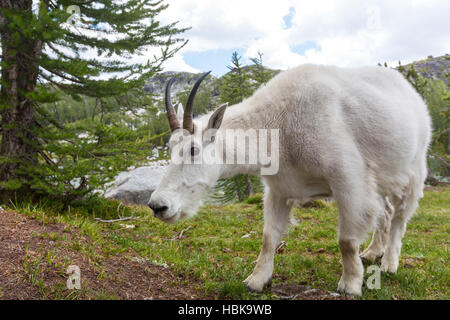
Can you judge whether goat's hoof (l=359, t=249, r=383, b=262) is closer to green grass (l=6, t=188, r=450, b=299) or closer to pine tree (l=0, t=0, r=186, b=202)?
green grass (l=6, t=188, r=450, b=299)

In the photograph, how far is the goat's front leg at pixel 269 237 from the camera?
436cm

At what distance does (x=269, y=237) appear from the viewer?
15.0 ft

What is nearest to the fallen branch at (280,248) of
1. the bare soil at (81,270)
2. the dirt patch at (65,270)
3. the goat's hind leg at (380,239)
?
the goat's hind leg at (380,239)

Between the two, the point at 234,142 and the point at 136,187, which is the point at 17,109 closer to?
the point at 234,142

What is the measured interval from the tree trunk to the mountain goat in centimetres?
449

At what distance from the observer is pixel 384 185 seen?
446 centimetres

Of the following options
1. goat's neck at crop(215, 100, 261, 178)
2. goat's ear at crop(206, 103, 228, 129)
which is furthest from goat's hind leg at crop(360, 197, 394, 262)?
goat's ear at crop(206, 103, 228, 129)

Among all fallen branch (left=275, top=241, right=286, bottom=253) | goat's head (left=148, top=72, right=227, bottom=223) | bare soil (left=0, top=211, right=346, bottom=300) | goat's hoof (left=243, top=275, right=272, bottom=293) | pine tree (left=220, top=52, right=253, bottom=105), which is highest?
pine tree (left=220, top=52, right=253, bottom=105)

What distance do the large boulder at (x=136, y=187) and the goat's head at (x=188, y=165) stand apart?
8.94 m

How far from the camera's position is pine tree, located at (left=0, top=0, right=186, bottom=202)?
650cm

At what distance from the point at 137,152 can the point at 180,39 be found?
3284 mm

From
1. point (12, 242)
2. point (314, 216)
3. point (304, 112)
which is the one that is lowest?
point (314, 216)

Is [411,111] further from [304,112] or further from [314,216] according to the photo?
[314,216]
